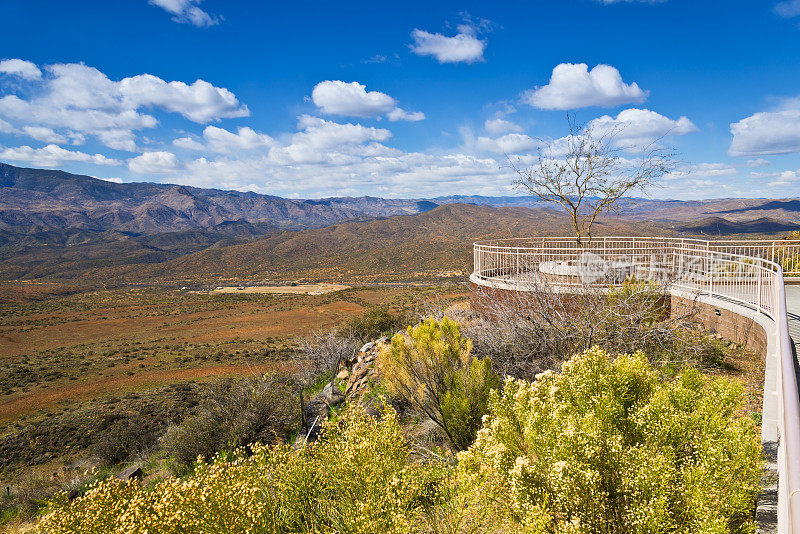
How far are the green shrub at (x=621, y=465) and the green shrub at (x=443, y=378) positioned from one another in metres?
2.01

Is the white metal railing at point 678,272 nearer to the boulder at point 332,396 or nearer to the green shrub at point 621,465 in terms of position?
the green shrub at point 621,465

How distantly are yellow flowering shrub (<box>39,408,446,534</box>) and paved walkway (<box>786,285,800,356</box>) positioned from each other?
639cm

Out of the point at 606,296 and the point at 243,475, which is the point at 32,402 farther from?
the point at 606,296

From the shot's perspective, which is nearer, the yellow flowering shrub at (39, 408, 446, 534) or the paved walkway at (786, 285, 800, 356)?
the yellow flowering shrub at (39, 408, 446, 534)

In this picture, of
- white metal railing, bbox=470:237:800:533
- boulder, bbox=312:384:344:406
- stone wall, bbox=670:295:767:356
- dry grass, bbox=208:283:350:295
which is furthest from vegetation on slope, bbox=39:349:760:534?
dry grass, bbox=208:283:350:295

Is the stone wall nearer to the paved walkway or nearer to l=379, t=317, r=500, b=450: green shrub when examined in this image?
the paved walkway

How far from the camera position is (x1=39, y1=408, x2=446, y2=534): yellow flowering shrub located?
8.82 feet

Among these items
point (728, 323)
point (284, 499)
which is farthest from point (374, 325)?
point (284, 499)

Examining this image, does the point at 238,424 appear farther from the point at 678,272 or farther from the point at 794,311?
Result: the point at 794,311

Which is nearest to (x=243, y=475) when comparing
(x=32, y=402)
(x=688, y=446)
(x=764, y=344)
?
(x=688, y=446)

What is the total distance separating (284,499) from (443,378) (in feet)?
10.3

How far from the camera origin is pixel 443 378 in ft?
19.1

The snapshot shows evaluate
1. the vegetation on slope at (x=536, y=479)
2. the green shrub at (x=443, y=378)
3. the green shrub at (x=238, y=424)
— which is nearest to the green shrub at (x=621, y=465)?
the vegetation on slope at (x=536, y=479)

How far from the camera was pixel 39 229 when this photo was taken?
195 m
